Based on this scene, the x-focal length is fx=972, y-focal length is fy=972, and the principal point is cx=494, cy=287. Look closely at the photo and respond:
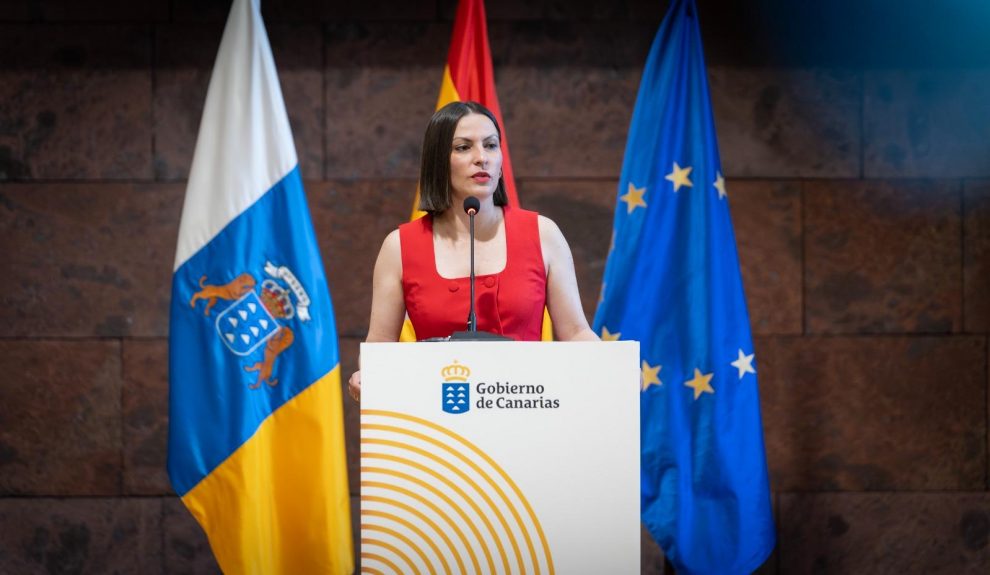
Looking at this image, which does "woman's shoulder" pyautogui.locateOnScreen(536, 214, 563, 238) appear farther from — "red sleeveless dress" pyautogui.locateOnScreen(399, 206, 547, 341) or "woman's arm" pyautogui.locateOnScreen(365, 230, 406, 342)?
"woman's arm" pyautogui.locateOnScreen(365, 230, 406, 342)

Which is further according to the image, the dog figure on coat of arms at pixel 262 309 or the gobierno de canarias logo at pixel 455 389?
the dog figure on coat of arms at pixel 262 309

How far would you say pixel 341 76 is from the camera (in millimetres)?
3742

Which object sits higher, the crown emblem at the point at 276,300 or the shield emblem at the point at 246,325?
the crown emblem at the point at 276,300

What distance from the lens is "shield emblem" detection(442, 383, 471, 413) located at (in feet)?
5.61

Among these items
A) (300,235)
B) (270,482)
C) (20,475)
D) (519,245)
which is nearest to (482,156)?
(519,245)

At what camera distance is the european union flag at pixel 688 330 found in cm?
322

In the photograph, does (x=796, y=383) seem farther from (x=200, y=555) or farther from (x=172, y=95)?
(x=172, y=95)

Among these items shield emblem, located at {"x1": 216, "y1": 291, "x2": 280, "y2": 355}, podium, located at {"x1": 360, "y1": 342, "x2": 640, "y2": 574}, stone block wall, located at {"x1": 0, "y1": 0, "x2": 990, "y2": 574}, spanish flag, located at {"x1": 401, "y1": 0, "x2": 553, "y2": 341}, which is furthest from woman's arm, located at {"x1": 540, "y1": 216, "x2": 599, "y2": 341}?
stone block wall, located at {"x1": 0, "y1": 0, "x2": 990, "y2": 574}

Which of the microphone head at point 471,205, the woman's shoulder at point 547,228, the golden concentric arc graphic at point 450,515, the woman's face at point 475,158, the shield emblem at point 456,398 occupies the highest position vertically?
the woman's face at point 475,158

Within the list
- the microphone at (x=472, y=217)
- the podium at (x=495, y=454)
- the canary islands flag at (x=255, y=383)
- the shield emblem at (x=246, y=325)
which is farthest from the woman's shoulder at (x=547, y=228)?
the shield emblem at (x=246, y=325)

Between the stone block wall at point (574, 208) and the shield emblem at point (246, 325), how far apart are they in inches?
21.8

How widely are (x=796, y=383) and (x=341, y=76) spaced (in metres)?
2.11

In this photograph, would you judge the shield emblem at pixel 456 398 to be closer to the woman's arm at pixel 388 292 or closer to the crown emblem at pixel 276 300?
the woman's arm at pixel 388 292

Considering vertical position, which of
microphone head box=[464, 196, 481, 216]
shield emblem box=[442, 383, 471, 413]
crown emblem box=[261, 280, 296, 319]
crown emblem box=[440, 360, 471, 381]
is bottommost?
shield emblem box=[442, 383, 471, 413]
